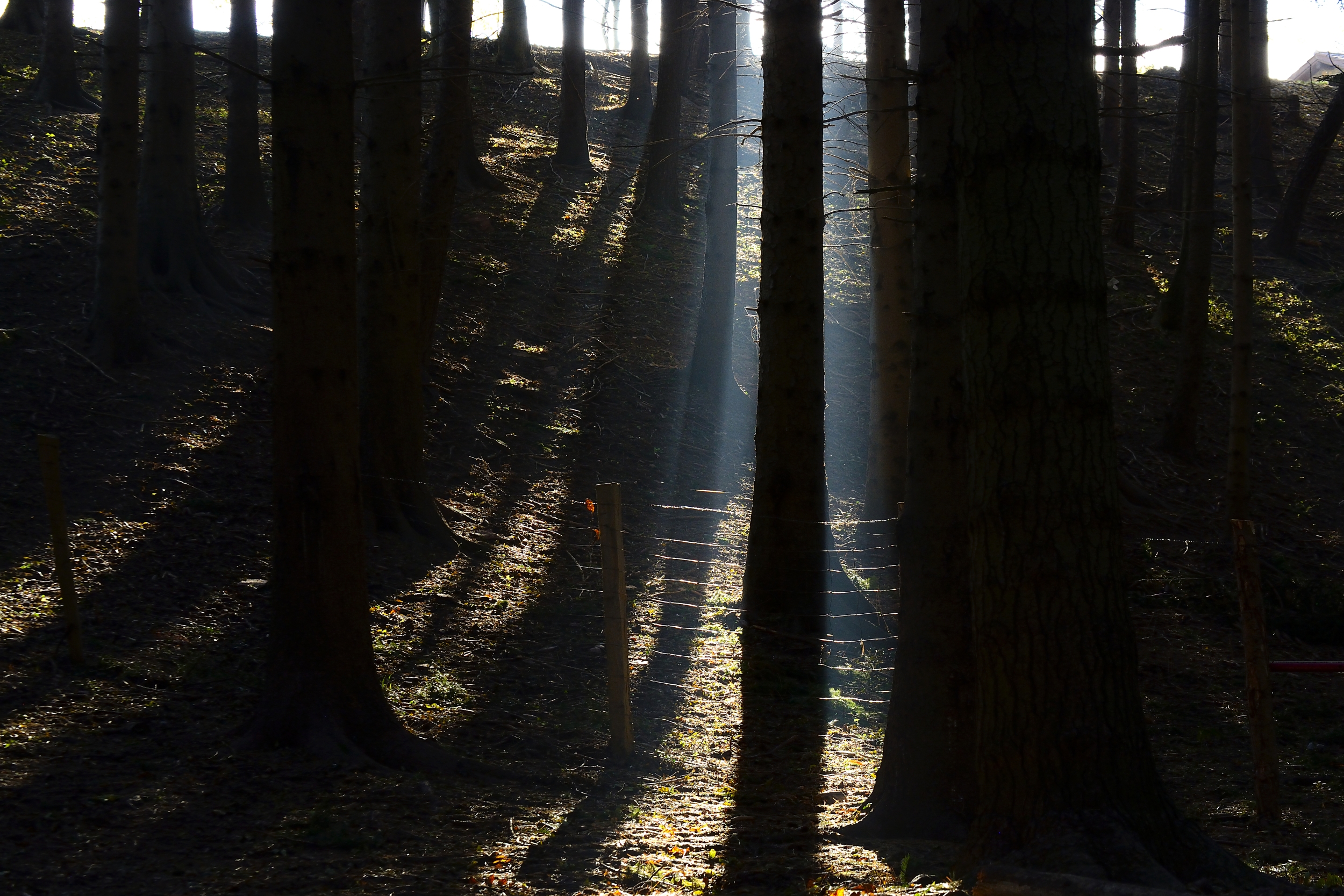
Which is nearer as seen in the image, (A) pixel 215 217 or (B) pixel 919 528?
(B) pixel 919 528

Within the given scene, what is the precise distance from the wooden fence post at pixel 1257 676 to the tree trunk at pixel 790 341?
3.55 meters

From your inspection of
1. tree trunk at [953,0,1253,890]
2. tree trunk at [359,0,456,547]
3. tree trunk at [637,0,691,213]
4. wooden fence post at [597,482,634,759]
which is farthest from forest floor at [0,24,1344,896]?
tree trunk at [637,0,691,213]

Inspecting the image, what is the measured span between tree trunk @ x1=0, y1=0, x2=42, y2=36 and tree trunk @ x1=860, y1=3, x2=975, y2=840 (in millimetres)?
23652

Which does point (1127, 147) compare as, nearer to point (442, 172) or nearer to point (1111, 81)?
point (1111, 81)

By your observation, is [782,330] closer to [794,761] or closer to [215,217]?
[794,761]

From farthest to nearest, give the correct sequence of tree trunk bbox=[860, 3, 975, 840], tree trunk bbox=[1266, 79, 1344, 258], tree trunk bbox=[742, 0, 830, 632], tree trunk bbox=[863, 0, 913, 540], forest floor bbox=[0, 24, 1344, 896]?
1. tree trunk bbox=[1266, 79, 1344, 258]
2. tree trunk bbox=[863, 0, 913, 540]
3. tree trunk bbox=[742, 0, 830, 632]
4. tree trunk bbox=[860, 3, 975, 840]
5. forest floor bbox=[0, 24, 1344, 896]

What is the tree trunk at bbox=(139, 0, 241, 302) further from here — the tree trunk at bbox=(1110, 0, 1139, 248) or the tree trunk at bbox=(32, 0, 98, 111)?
the tree trunk at bbox=(1110, 0, 1139, 248)

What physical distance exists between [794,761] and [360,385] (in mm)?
5099

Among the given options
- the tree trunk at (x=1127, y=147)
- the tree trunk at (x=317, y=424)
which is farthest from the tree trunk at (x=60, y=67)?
the tree trunk at (x=1127, y=147)

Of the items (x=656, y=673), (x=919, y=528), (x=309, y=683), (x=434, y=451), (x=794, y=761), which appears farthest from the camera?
(x=434, y=451)

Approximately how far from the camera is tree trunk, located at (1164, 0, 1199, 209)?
1539 centimetres

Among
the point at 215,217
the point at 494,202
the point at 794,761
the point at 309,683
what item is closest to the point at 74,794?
the point at 309,683

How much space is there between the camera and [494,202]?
19.0 m

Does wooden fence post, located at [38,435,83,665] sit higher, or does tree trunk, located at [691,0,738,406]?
tree trunk, located at [691,0,738,406]
